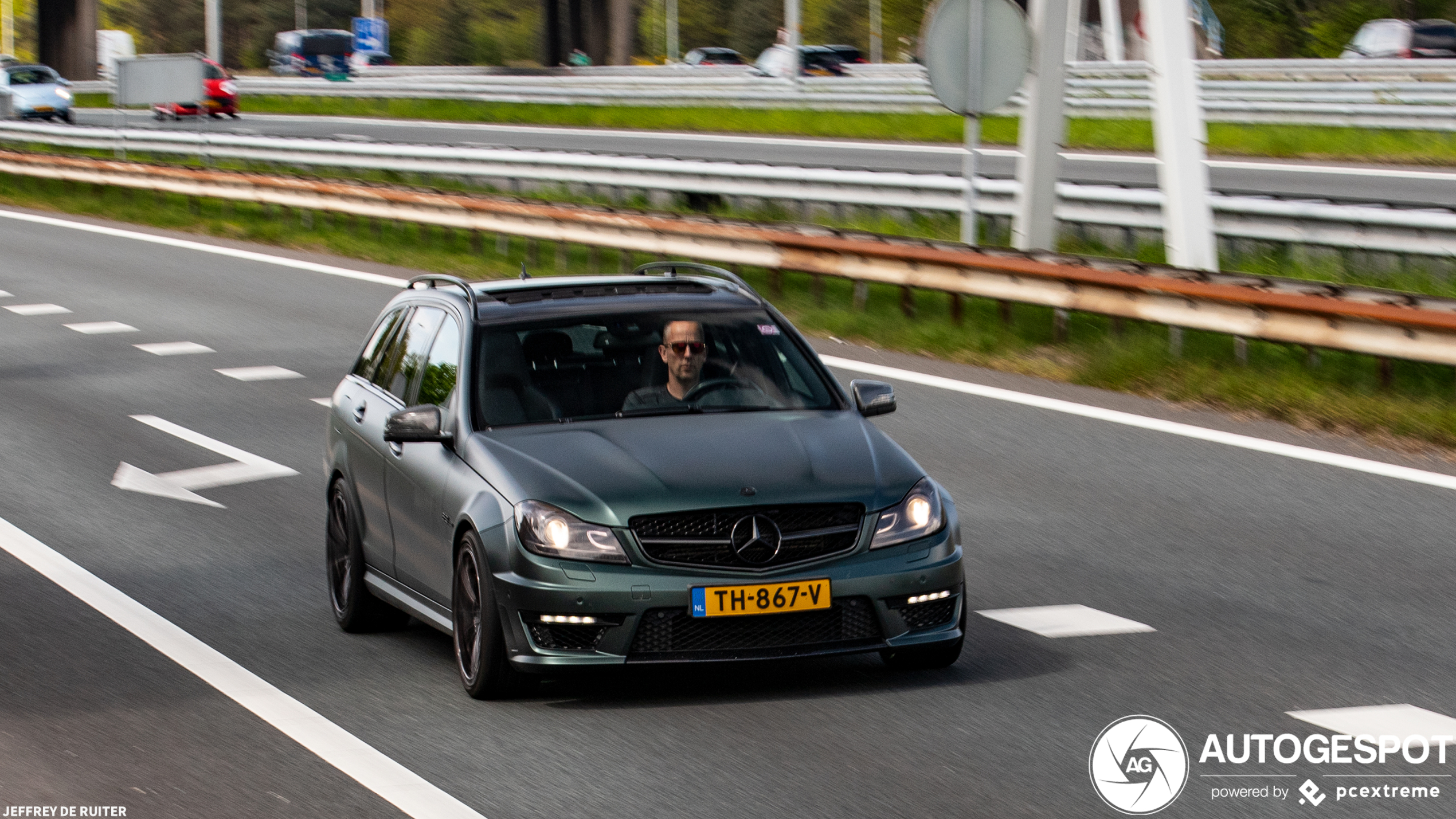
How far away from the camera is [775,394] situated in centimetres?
809

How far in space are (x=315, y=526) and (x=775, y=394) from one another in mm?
3930

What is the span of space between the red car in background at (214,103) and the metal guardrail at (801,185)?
56.0 ft

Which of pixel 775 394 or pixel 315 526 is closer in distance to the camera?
pixel 775 394

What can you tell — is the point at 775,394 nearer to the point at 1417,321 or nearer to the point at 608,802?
the point at 608,802

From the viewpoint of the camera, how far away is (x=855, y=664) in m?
7.73

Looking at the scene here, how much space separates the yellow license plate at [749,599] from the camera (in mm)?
6906

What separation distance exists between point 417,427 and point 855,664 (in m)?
1.79

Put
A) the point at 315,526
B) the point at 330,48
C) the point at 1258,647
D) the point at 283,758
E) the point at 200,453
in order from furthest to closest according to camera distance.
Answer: the point at 330,48
the point at 200,453
the point at 315,526
the point at 1258,647
the point at 283,758

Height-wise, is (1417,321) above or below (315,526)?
above

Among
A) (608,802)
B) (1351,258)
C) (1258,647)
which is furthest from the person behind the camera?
(1351,258)

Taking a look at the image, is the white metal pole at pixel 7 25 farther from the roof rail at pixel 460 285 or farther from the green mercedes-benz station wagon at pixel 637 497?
the green mercedes-benz station wagon at pixel 637 497

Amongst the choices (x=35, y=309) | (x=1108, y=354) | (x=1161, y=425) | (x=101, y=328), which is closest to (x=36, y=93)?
(x=35, y=309)

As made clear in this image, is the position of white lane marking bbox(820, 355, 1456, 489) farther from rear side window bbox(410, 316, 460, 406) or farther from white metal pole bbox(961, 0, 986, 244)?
rear side window bbox(410, 316, 460, 406)

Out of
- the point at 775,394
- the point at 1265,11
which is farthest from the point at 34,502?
the point at 1265,11
